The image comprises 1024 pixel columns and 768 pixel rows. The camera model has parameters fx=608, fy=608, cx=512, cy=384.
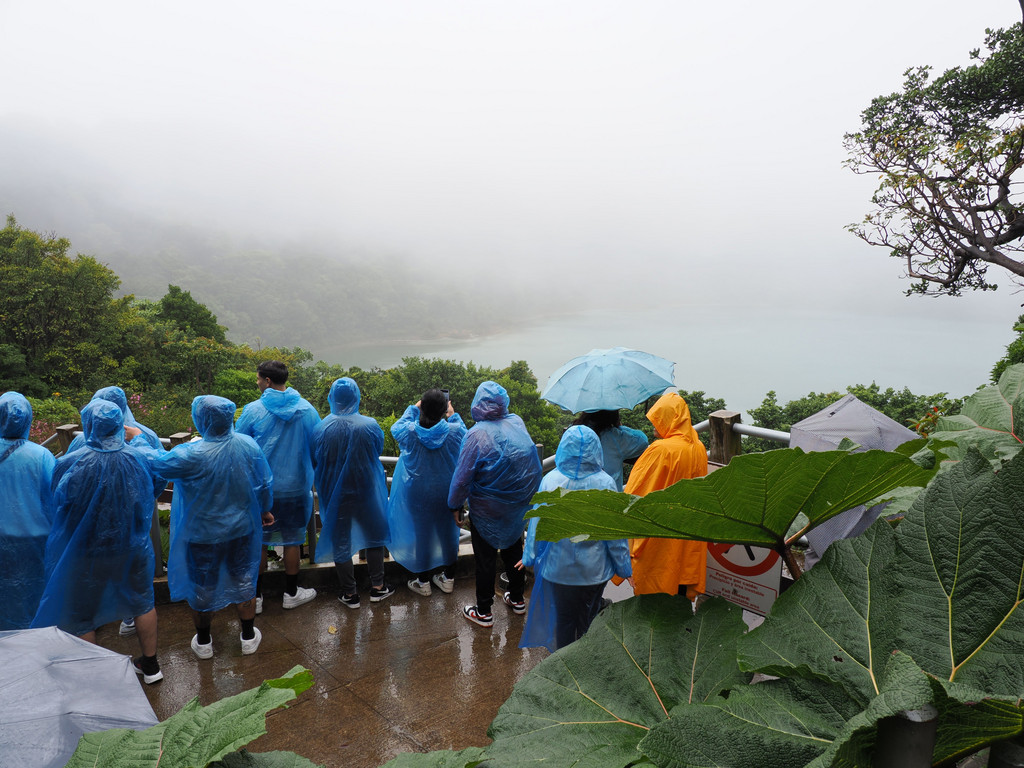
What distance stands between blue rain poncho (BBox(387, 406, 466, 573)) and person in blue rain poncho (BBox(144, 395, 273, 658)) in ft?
3.20

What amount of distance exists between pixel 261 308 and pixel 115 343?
2843 centimetres

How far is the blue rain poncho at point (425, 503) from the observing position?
407 cm

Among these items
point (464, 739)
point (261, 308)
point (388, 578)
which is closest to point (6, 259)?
point (388, 578)

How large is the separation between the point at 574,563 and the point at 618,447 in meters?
1.09

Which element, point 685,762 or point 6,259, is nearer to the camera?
point 685,762

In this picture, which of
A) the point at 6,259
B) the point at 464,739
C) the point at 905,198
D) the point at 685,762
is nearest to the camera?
the point at 685,762

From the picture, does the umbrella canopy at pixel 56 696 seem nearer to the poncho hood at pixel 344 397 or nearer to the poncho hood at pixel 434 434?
the poncho hood at pixel 344 397

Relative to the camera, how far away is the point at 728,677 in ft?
2.39

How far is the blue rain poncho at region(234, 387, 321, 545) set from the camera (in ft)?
12.8

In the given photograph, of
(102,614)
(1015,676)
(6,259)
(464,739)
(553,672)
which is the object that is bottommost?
(464,739)

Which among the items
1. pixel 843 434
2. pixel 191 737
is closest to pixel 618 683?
pixel 191 737

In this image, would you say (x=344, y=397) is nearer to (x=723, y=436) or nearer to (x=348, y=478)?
(x=348, y=478)

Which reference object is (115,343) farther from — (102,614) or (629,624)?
(629,624)

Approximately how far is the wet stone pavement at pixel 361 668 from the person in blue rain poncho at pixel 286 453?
0.21m
